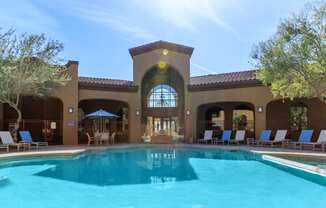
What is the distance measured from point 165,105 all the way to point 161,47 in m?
4.29

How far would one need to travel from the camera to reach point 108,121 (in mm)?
25328

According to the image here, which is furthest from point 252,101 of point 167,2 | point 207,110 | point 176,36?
point 167,2

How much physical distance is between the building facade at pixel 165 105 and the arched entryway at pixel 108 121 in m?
0.07

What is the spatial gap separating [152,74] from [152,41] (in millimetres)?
2530

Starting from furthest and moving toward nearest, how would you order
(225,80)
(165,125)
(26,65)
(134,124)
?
(165,125)
(134,124)
(225,80)
(26,65)

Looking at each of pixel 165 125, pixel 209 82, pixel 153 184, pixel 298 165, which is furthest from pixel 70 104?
pixel 298 165

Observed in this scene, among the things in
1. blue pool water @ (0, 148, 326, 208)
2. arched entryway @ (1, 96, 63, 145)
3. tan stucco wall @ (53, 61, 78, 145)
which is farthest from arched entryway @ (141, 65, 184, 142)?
blue pool water @ (0, 148, 326, 208)

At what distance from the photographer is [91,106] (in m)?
26.1

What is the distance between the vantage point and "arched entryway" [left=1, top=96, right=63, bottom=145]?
22812 mm

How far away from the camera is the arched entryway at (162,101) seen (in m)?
25.1

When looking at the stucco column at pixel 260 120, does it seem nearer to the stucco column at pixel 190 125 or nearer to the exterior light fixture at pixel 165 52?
the stucco column at pixel 190 125

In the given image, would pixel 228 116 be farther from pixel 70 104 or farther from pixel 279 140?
pixel 70 104

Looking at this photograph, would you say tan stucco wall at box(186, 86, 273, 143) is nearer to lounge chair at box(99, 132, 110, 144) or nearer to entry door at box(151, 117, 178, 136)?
entry door at box(151, 117, 178, 136)

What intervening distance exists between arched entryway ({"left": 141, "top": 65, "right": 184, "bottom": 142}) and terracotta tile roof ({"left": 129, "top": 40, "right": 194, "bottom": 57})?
1.47 m
